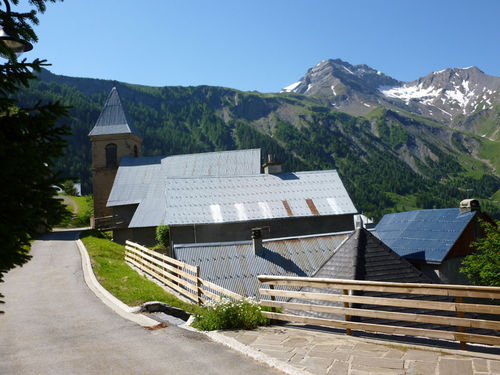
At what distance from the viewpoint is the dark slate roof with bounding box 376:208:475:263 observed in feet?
80.5

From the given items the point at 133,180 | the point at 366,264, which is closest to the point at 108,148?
the point at 133,180

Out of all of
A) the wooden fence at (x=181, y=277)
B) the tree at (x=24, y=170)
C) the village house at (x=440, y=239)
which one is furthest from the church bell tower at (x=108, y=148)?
the tree at (x=24, y=170)

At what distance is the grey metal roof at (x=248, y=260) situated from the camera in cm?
1903

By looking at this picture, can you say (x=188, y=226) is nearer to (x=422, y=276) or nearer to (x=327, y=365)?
(x=422, y=276)

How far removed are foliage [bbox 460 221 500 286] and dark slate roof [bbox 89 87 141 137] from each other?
139ft

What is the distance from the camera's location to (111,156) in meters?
51.4

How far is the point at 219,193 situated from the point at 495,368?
2637cm

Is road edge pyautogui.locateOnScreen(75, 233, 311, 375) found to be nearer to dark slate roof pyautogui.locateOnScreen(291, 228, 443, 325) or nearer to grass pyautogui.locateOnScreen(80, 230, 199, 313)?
grass pyautogui.locateOnScreen(80, 230, 199, 313)

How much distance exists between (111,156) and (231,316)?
4697 centimetres

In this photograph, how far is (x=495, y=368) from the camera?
5629 millimetres

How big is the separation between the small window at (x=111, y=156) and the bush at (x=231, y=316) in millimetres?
45529

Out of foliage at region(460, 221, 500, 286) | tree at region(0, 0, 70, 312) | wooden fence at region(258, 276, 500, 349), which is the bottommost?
foliage at region(460, 221, 500, 286)

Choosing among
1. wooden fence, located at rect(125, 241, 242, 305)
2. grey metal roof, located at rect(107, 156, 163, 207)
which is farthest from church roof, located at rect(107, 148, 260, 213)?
wooden fence, located at rect(125, 241, 242, 305)

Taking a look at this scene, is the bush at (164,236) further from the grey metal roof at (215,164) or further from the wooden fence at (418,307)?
the wooden fence at (418,307)
